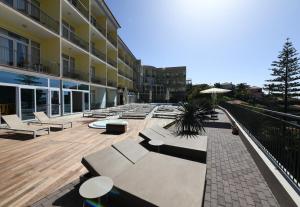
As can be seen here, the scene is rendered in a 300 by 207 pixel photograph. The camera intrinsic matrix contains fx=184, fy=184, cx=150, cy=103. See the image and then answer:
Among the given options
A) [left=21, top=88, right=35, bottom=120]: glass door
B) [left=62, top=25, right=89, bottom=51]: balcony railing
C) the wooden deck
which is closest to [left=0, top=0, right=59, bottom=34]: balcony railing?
[left=62, top=25, right=89, bottom=51]: balcony railing

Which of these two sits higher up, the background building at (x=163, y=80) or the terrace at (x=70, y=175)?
the background building at (x=163, y=80)

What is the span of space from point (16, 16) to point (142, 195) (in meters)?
13.8

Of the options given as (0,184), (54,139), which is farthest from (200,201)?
(54,139)

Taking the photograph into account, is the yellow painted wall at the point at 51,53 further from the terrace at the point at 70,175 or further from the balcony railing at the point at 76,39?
the terrace at the point at 70,175

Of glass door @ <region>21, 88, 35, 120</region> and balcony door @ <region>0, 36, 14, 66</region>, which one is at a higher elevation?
balcony door @ <region>0, 36, 14, 66</region>

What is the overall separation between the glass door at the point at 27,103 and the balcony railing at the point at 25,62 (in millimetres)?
1473

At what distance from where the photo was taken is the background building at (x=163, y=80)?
66438mm

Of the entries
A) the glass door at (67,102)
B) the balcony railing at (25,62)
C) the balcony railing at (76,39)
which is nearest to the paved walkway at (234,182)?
the balcony railing at (25,62)

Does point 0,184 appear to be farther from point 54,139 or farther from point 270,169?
point 270,169

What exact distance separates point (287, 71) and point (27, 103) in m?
42.1

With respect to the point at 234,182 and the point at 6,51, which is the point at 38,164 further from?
the point at 6,51

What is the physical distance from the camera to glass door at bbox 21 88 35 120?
463 inches

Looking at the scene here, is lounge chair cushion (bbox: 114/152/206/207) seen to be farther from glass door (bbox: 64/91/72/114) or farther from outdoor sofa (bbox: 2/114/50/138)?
glass door (bbox: 64/91/72/114)

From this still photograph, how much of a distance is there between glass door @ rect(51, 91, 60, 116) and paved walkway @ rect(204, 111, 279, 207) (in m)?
13.1
